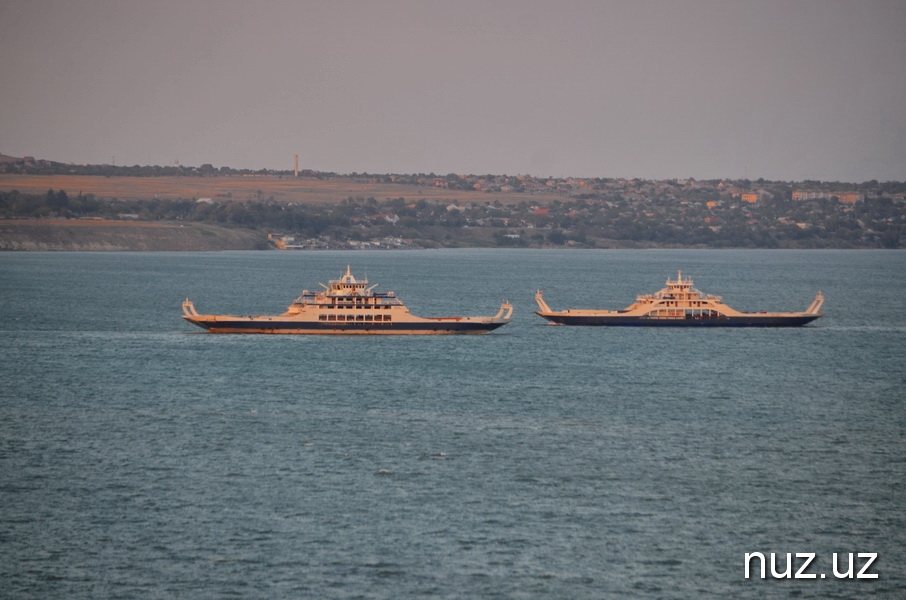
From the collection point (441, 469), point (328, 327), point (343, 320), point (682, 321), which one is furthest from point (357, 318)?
point (441, 469)

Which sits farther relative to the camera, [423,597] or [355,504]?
[355,504]

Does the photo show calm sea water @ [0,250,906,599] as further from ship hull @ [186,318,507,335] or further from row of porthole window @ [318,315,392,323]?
row of porthole window @ [318,315,392,323]

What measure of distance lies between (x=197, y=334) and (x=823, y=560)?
7873 cm

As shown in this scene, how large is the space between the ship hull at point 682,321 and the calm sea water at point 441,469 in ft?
65.4

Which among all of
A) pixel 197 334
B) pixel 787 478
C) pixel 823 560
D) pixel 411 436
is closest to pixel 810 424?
pixel 787 478

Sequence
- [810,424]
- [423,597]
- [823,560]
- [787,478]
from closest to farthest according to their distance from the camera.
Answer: [423,597], [823,560], [787,478], [810,424]

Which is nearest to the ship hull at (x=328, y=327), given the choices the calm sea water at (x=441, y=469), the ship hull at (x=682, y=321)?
the calm sea water at (x=441, y=469)

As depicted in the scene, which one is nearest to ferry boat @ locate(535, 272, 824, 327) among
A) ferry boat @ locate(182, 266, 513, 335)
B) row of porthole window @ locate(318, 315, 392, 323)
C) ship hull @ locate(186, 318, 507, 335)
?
ferry boat @ locate(182, 266, 513, 335)

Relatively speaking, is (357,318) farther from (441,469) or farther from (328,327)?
(441,469)

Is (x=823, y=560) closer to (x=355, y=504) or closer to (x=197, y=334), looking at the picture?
(x=355, y=504)

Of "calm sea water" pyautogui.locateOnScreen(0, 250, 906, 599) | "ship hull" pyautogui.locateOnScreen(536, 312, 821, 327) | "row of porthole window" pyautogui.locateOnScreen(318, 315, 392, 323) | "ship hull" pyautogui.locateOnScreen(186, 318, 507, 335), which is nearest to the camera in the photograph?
"calm sea water" pyautogui.locateOnScreen(0, 250, 906, 599)

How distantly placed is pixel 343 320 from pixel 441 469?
5693cm

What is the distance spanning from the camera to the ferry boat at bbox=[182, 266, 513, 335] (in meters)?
115

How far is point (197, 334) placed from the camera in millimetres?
116688
